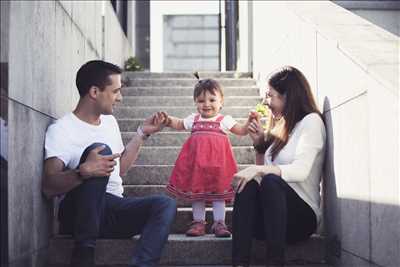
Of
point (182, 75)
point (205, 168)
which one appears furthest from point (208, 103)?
point (182, 75)

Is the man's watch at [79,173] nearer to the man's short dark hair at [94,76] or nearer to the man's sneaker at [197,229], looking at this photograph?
the man's short dark hair at [94,76]

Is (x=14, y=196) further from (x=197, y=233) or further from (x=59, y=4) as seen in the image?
(x=59, y=4)

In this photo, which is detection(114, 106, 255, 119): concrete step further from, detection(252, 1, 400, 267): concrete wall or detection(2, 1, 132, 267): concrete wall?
detection(252, 1, 400, 267): concrete wall

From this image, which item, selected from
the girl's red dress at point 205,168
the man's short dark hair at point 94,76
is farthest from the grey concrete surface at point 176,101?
the man's short dark hair at point 94,76

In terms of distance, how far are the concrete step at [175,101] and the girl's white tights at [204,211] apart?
2.71m

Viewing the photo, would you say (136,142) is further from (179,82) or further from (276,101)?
(179,82)

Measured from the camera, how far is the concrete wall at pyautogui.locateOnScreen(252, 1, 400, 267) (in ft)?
8.18

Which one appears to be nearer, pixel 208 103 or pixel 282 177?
pixel 282 177

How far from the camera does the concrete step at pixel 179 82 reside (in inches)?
283

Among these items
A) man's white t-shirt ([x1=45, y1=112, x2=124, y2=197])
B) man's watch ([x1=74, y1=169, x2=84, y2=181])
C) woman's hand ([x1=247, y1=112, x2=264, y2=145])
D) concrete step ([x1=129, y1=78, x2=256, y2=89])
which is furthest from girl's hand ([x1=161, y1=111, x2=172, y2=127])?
concrete step ([x1=129, y1=78, x2=256, y2=89])

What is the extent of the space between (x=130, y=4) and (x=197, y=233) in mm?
10944

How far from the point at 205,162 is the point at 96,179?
3.23 ft

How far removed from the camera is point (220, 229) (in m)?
3.57

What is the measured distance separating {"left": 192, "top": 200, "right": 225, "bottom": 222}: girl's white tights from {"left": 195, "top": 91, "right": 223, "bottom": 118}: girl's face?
63 centimetres
